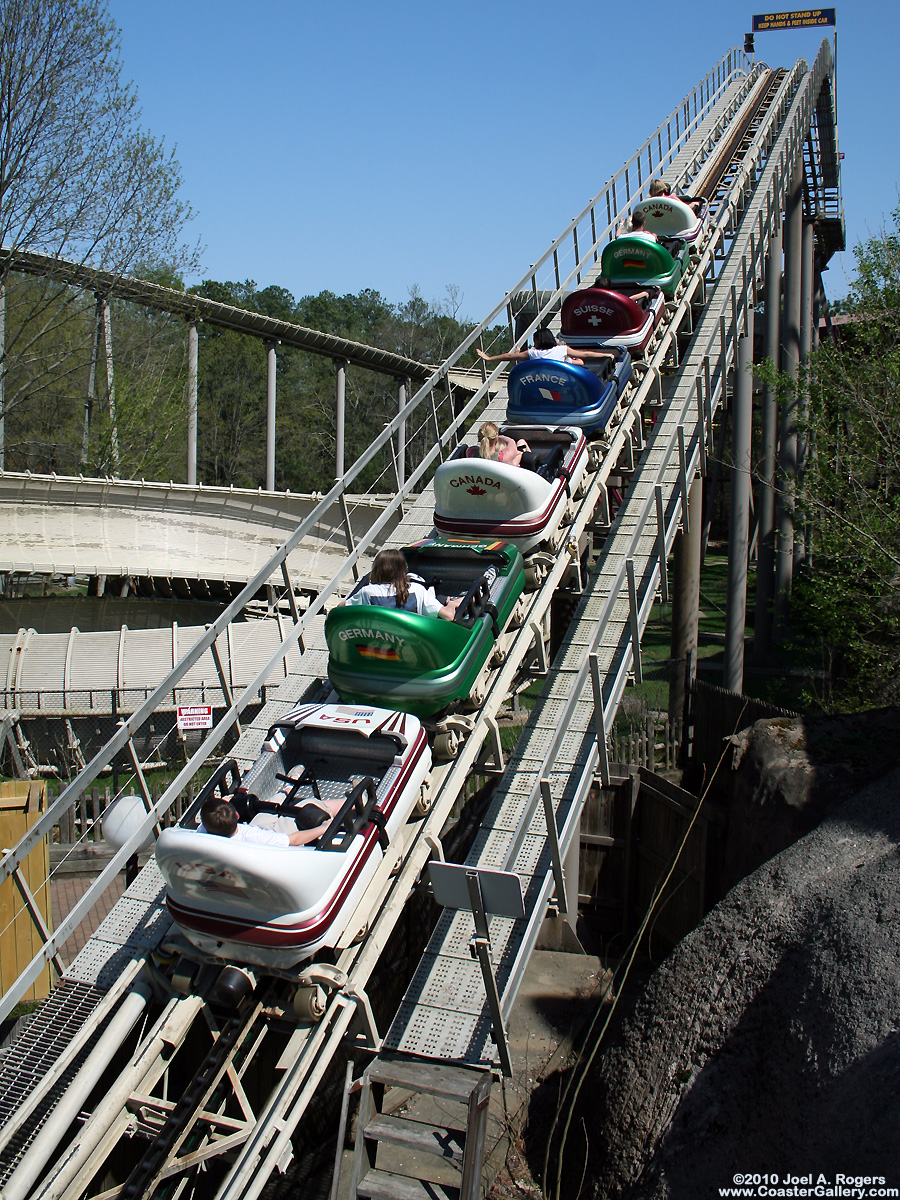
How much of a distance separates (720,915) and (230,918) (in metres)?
3.68

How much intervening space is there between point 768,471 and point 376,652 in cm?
1631

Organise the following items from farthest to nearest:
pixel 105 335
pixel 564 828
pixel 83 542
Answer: pixel 105 335, pixel 83 542, pixel 564 828

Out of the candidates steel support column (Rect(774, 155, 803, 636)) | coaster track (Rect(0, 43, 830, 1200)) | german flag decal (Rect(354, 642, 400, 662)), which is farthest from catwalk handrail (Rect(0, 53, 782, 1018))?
steel support column (Rect(774, 155, 803, 636))

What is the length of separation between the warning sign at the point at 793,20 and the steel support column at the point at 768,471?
15.2 metres

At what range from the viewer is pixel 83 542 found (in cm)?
2395

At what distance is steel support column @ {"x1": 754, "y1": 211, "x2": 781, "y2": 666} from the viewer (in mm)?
20562

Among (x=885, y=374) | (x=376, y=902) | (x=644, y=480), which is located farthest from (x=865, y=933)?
(x=885, y=374)

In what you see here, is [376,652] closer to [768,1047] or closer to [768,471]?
[768,1047]

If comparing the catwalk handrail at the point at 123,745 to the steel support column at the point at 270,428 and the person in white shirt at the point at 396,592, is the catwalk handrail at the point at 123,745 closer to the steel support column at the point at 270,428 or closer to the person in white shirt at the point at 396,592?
the person in white shirt at the point at 396,592

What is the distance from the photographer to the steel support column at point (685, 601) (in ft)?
47.7

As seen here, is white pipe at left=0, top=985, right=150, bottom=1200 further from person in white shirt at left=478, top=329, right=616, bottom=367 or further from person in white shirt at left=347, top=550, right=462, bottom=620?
person in white shirt at left=478, top=329, right=616, bottom=367

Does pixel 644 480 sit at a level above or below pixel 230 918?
above

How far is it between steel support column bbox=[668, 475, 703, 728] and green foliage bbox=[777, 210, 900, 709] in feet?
5.16

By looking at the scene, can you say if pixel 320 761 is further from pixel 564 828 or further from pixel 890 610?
pixel 890 610
